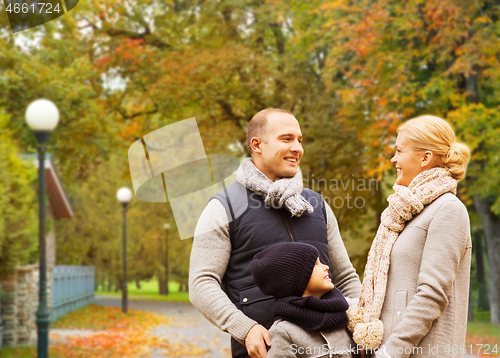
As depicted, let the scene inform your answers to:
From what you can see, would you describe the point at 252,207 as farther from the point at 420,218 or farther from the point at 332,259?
the point at 420,218

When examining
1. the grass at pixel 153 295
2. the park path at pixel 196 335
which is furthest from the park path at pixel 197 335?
the grass at pixel 153 295

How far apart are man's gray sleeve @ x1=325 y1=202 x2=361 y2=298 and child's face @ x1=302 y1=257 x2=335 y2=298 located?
40cm

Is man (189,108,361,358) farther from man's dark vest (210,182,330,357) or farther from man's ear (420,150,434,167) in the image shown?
man's ear (420,150,434,167)

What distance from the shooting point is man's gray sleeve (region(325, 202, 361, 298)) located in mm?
2512

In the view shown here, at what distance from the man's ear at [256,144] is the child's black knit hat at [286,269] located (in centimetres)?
55

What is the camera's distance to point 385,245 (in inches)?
87.3

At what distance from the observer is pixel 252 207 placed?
2.40 meters

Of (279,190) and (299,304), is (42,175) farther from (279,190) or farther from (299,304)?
(299,304)

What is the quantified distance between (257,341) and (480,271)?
20416 mm

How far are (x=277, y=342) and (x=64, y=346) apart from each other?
9.20 metres

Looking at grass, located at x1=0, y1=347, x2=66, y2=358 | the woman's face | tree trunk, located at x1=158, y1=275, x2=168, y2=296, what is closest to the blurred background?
grass, located at x1=0, y1=347, x2=66, y2=358

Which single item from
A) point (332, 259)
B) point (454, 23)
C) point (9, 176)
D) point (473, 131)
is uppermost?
point (454, 23)

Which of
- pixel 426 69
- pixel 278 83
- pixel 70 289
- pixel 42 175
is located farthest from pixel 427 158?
pixel 70 289

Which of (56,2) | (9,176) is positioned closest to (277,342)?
(56,2)
